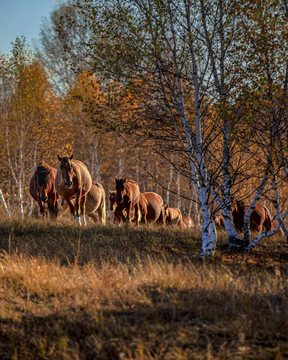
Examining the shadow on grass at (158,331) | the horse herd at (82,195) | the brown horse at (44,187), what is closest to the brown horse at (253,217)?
the horse herd at (82,195)

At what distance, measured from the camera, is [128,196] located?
13938 millimetres

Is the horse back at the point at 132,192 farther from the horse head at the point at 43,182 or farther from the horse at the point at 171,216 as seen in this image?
the horse at the point at 171,216

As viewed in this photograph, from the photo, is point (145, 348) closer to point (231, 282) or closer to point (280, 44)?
point (231, 282)

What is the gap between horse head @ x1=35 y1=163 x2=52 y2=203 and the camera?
13555mm

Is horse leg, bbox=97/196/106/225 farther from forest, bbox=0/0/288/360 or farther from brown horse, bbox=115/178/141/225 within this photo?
forest, bbox=0/0/288/360

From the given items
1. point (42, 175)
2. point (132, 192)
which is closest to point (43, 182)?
point (42, 175)

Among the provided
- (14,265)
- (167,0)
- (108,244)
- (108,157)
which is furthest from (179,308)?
(108,157)

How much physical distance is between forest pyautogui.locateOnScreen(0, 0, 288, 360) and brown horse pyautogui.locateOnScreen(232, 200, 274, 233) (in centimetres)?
11

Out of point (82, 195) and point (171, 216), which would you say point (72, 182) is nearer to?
point (82, 195)

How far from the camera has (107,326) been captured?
450 cm

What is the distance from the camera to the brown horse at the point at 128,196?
13.2 metres

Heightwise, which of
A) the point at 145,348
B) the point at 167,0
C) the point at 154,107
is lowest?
the point at 145,348

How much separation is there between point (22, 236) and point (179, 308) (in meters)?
7.37

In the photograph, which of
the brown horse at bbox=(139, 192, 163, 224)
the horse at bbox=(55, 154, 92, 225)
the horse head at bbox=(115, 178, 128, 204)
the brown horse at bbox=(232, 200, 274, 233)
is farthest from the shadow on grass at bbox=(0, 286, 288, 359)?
the brown horse at bbox=(139, 192, 163, 224)
